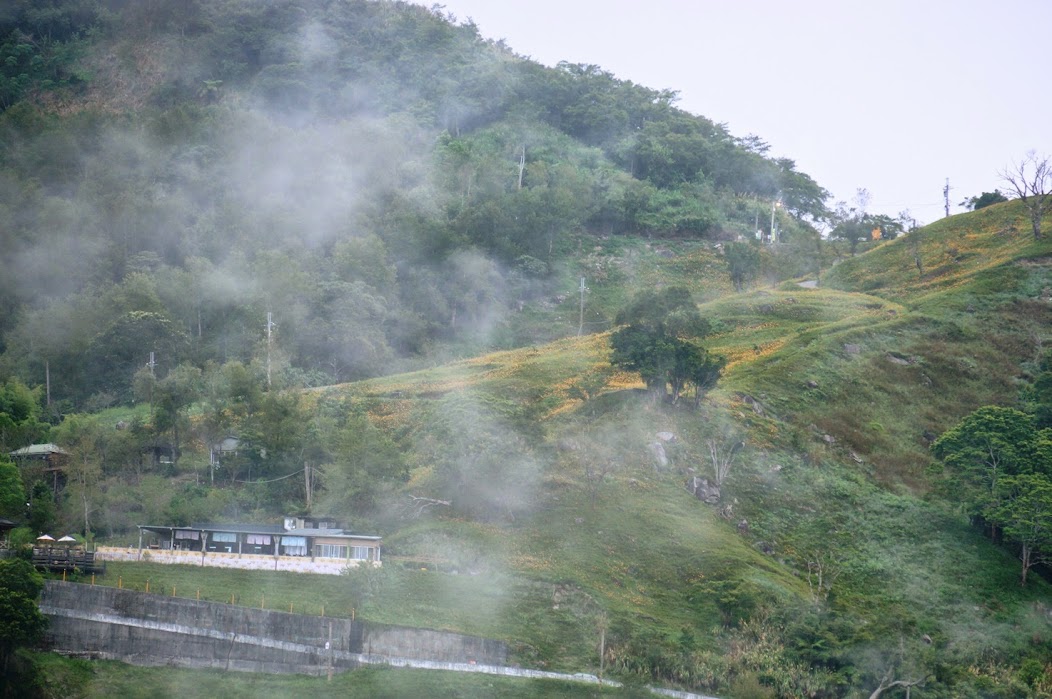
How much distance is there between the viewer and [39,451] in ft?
191

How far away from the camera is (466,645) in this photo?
43.2 meters

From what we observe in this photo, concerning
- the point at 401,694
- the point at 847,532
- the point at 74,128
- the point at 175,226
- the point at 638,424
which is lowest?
the point at 401,694

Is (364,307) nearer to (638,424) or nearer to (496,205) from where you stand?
(496,205)

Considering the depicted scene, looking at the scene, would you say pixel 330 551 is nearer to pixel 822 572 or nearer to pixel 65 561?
pixel 65 561

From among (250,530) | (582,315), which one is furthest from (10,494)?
(582,315)

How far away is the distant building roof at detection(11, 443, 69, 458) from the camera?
57.7m

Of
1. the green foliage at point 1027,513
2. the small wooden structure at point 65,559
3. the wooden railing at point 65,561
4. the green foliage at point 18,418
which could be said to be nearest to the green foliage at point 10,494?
the small wooden structure at point 65,559

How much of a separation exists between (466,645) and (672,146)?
91.7m

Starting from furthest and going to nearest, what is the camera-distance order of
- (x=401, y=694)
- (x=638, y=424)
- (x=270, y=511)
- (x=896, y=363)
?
(x=896, y=363)
(x=638, y=424)
(x=270, y=511)
(x=401, y=694)

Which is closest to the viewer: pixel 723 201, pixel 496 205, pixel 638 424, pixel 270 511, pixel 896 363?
pixel 270 511

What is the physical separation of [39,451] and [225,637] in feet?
68.0

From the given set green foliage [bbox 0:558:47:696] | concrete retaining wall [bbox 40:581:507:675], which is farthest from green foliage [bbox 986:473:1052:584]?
green foliage [bbox 0:558:47:696]

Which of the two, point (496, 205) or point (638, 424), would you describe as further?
point (496, 205)

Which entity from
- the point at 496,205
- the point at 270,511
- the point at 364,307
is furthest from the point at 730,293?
the point at 270,511
